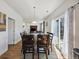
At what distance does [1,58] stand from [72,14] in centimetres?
362

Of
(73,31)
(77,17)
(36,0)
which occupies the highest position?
(36,0)

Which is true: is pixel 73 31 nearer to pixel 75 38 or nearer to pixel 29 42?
pixel 75 38

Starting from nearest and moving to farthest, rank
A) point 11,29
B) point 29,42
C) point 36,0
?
point 29,42
point 36,0
point 11,29

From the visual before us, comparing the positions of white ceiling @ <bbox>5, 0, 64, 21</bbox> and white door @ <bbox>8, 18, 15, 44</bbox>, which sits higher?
white ceiling @ <bbox>5, 0, 64, 21</bbox>

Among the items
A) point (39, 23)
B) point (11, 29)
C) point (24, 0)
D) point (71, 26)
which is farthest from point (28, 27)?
point (71, 26)

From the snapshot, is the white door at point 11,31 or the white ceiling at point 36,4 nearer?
the white ceiling at point 36,4

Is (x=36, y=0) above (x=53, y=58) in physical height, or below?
above

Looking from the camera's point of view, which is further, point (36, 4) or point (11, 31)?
point (11, 31)

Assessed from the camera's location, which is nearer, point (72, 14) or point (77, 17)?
point (77, 17)

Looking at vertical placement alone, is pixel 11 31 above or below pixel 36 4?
below

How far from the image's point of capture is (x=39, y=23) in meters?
A: 19.4

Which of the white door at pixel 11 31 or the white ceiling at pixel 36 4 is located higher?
the white ceiling at pixel 36 4

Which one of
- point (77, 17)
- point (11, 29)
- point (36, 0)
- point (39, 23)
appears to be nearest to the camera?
point (77, 17)

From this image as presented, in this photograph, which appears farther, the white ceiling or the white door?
the white door
